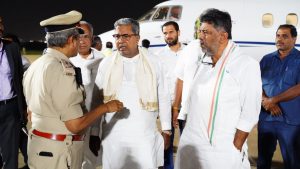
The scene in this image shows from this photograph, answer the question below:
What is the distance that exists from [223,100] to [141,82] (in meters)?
A: 0.94

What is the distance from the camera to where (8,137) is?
500 centimetres

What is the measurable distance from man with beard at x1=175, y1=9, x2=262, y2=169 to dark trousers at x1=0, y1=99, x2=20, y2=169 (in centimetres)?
269

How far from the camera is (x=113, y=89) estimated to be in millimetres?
3695

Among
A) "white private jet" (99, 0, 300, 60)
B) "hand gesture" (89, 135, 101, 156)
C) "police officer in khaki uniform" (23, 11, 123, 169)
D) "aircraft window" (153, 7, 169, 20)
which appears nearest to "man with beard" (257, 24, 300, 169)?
"hand gesture" (89, 135, 101, 156)

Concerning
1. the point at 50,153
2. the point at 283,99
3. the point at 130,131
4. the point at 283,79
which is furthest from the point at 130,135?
the point at 283,79

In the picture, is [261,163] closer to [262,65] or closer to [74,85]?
[262,65]

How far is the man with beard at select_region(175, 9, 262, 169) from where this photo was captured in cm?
299

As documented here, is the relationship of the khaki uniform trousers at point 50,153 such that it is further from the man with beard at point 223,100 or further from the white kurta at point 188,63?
the white kurta at point 188,63

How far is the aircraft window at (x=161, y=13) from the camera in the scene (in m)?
14.6

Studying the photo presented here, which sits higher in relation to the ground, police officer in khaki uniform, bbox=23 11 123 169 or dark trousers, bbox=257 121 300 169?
police officer in khaki uniform, bbox=23 11 123 169

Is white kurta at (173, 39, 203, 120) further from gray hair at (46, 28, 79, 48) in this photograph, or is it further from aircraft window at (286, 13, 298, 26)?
aircraft window at (286, 13, 298, 26)

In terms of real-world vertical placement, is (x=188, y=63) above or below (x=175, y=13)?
above

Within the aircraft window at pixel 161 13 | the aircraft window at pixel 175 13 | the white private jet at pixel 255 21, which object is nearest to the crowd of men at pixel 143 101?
the white private jet at pixel 255 21

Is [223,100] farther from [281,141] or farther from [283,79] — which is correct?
[281,141]
